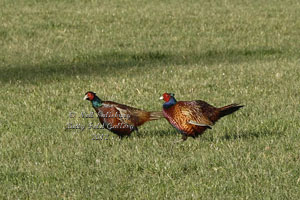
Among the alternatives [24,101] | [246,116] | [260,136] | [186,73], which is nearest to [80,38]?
[186,73]

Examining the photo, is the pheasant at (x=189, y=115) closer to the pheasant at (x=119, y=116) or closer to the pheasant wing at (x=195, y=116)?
the pheasant wing at (x=195, y=116)

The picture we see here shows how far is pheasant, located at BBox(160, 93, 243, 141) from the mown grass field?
29 cm

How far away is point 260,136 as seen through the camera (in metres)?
9.61

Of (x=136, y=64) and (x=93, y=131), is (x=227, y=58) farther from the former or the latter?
(x=93, y=131)

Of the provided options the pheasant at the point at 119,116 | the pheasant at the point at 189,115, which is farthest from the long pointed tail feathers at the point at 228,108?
the pheasant at the point at 119,116

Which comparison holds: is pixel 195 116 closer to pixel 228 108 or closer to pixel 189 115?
pixel 189 115

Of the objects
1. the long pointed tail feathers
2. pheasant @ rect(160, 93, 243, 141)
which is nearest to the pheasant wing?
pheasant @ rect(160, 93, 243, 141)

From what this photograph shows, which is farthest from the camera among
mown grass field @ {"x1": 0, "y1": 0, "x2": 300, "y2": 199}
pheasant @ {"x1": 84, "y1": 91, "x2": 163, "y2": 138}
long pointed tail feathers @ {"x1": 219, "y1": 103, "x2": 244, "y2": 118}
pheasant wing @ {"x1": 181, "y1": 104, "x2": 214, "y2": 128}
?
pheasant @ {"x1": 84, "y1": 91, "x2": 163, "y2": 138}

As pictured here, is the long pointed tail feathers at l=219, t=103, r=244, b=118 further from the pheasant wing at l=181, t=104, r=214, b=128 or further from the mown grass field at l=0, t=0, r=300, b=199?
the mown grass field at l=0, t=0, r=300, b=199

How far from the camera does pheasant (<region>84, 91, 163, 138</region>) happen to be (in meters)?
9.41

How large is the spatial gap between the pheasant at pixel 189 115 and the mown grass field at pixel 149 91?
11.3 inches

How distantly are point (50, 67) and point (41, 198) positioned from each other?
10.9 meters

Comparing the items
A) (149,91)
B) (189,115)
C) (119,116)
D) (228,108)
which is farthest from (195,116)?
(149,91)

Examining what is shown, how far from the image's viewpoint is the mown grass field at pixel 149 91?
25.6ft
